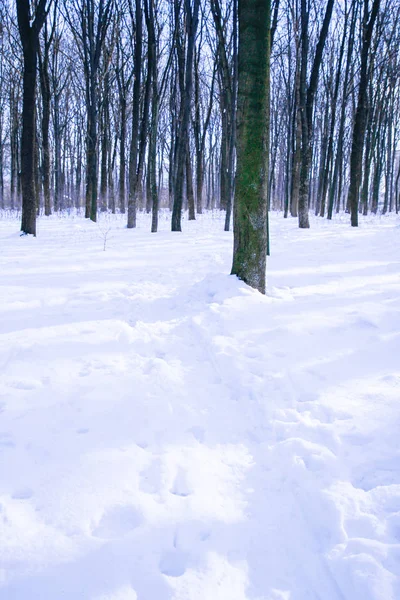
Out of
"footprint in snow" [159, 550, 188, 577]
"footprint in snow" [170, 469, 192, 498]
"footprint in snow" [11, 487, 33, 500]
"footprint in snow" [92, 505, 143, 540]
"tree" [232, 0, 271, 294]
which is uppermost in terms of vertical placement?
"tree" [232, 0, 271, 294]

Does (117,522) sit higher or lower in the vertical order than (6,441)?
lower

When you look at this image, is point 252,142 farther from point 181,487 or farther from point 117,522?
point 117,522

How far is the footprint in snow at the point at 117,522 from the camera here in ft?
5.21

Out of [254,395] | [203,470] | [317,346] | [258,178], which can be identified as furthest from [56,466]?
[258,178]

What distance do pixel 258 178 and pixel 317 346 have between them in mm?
2377

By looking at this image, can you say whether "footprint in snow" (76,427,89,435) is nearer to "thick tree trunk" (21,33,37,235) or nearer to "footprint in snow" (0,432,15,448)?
"footprint in snow" (0,432,15,448)

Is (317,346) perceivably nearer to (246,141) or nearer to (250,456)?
(250,456)

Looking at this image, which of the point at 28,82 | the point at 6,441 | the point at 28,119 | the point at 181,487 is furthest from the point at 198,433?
the point at 28,82

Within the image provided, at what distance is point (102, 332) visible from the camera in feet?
12.5

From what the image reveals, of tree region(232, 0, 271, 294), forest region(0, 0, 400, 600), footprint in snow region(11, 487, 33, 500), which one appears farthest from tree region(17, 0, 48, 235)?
footprint in snow region(11, 487, 33, 500)

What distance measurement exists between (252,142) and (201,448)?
3.85 metres

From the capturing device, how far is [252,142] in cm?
471

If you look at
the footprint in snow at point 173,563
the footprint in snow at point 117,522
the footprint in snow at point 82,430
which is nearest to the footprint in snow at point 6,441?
the footprint in snow at point 82,430

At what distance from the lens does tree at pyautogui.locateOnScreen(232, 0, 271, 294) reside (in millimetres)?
4523
